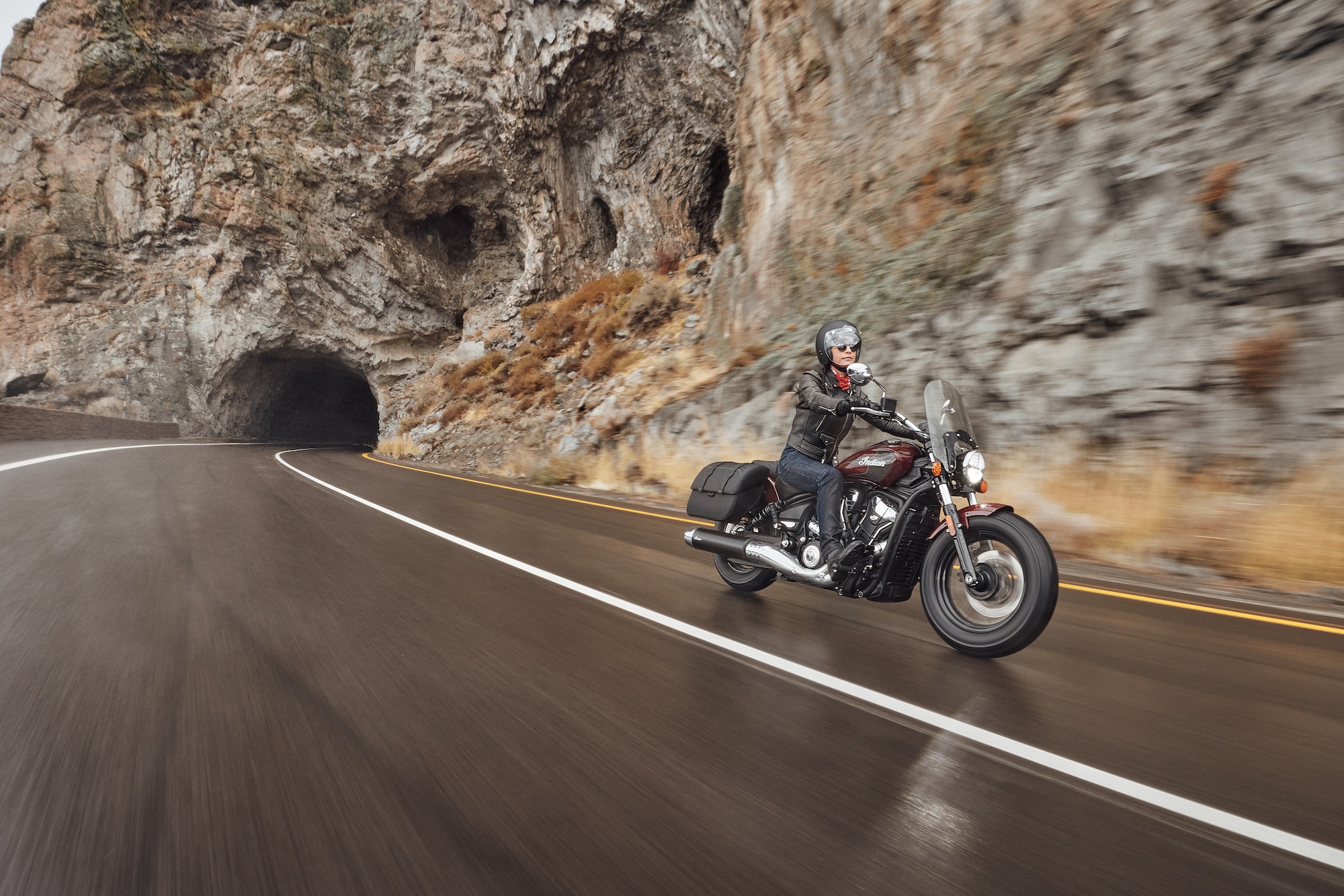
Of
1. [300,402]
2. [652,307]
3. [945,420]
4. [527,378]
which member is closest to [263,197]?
[300,402]

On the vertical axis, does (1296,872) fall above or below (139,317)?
below

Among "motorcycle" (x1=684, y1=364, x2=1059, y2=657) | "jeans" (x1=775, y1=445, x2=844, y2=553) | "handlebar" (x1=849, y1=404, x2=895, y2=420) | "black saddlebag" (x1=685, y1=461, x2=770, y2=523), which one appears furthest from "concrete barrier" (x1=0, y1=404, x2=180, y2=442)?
"handlebar" (x1=849, y1=404, x2=895, y2=420)

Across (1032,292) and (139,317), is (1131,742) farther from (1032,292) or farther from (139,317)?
(139,317)

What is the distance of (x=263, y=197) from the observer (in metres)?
29.5

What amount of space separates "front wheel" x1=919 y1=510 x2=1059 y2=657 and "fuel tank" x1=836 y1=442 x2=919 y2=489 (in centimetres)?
49

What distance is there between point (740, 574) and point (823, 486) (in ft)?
3.61

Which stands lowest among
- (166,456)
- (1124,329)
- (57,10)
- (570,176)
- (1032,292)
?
(166,456)

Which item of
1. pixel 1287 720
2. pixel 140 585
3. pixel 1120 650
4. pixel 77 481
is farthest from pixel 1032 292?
pixel 77 481

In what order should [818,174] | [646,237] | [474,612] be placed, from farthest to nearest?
[646,237]
[818,174]
[474,612]

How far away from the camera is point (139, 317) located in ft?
102

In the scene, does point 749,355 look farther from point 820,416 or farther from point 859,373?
point 859,373

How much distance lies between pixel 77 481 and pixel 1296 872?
13.0 metres

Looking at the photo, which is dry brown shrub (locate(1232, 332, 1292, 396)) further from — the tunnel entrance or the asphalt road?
the tunnel entrance

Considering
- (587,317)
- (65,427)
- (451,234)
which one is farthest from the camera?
(451,234)
